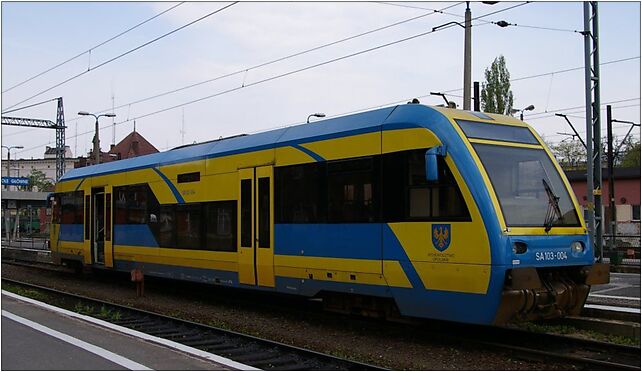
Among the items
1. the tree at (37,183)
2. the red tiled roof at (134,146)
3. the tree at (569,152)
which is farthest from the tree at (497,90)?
the tree at (37,183)

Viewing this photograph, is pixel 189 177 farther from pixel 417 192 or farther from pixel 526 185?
pixel 526 185

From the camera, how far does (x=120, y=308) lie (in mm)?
13648

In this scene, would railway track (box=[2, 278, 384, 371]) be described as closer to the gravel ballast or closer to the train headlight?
the gravel ballast

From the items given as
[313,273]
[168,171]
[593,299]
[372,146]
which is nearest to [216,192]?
[168,171]

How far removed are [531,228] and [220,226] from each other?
6.60m

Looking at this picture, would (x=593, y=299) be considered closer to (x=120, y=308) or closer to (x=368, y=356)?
(x=368, y=356)

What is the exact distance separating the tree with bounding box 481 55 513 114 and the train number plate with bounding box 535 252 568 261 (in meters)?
38.3

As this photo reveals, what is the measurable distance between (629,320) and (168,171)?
995 cm

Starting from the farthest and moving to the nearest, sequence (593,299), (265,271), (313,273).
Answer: (593,299) < (265,271) < (313,273)

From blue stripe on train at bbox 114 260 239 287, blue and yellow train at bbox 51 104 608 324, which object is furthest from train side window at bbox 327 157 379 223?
blue stripe on train at bbox 114 260 239 287

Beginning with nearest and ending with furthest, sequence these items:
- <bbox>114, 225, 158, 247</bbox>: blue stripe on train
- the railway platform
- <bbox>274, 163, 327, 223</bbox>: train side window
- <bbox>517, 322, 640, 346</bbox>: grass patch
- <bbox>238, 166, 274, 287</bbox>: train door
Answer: the railway platform → <bbox>517, 322, 640, 346</bbox>: grass patch → <bbox>274, 163, 327, 223</bbox>: train side window → <bbox>238, 166, 274, 287</bbox>: train door → <bbox>114, 225, 158, 247</bbox>: blue stripe on train

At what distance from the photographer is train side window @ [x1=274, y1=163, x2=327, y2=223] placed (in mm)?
10938

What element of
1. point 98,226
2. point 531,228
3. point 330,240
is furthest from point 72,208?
point 531,228

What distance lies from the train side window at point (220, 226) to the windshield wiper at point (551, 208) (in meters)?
5.99
